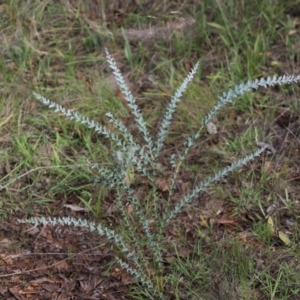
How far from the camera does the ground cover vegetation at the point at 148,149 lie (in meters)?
2.67

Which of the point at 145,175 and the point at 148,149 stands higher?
the point at 145,175

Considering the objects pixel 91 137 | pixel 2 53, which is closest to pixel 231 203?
pixel 91 137

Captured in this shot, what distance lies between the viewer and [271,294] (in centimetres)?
256

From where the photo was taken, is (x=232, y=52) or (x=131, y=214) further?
(x=232, y=52)

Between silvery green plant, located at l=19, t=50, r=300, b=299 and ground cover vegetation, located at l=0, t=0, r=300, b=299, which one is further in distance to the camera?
ground cover vegetation, located at l=0, t=0, r=300, b=299

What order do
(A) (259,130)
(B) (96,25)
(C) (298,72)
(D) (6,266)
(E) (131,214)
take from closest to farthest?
1. (D) (6,266)
2. (E) (131,214)
3. (A) (259,130)
4. (C) (298,72)
5. (B) (96,25)

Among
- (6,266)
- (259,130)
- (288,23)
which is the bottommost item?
(6,266)

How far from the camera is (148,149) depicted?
3.28 m

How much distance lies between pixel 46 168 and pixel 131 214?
0.48 m

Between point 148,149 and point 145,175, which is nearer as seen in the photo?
point 145,175

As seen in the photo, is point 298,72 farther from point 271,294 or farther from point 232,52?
point 271,294

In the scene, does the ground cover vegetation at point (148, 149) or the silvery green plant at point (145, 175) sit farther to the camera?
the ground cover vegetation at point (148, 149)

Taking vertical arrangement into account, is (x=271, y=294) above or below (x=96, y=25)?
below

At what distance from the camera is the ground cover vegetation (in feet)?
8.75
